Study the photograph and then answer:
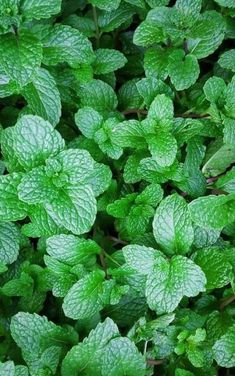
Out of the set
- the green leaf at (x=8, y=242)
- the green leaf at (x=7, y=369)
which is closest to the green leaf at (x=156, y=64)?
the green leaf at (x=8, y=242)

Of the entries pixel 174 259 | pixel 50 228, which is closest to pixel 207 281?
pixel 174 259

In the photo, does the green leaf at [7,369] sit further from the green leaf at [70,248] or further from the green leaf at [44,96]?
the green leaf at [44,96]

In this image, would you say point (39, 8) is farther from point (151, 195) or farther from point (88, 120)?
point (151, 195)

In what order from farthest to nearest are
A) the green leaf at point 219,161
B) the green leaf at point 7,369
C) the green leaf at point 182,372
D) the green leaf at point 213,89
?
the green leaf at point 219,161, the green leaf at point 213,89, the green leaf at point 182,372, the green leaf at point 7,369

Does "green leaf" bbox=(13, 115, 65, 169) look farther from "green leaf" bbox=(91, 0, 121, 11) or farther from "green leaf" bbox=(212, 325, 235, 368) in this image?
"green leaf" bbox=(212, 325, 235, 368)

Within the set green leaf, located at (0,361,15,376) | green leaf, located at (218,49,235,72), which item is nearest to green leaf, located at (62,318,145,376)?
green leaf, located at (0,361,15,376)

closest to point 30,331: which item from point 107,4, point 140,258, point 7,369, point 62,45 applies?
point 7,369
